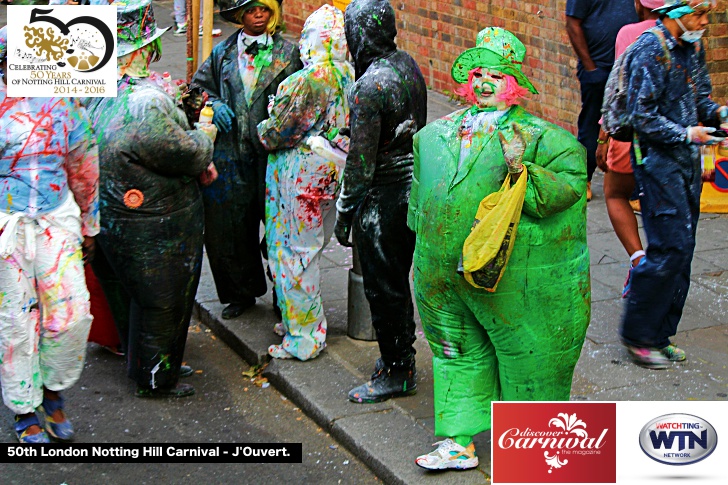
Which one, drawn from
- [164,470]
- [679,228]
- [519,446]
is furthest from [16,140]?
[679,228]

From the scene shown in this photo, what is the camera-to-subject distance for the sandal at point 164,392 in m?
5.79

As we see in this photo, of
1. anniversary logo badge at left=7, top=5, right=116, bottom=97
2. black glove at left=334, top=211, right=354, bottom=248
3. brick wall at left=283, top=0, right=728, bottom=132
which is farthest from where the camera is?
brick wall at left=283, top=0, right=728, bottom=132

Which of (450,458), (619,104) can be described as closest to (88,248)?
(450,458)

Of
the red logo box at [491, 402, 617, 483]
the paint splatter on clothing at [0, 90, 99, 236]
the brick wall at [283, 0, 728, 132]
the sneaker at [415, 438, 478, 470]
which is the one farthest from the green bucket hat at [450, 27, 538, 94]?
the brick wall at [283, 0, 728, 132]

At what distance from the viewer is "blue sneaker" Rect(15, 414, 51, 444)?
518cm

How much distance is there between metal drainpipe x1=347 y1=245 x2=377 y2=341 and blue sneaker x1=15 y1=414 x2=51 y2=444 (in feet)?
5.82

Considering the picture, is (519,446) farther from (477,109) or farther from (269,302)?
(269,302)

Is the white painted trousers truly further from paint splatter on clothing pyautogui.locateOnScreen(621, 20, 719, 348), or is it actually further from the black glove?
paint splatter on clothing pyautogui.locateOnScreen(621, 20, 719, 348)

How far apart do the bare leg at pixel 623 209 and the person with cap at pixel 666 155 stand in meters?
0.62

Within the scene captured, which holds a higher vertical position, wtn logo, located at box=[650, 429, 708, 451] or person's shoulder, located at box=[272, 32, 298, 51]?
person's shoulder, located at box=[272, 32, 298, 51]

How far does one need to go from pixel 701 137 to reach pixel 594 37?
114 inches

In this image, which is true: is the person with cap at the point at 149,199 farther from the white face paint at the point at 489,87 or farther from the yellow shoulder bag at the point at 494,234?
the yellow shoulder bag at the point at 494,234

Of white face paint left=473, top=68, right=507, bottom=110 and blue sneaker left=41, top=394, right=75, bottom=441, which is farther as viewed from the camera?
blue sneaker left=41, top=394, right=75, bottom=441

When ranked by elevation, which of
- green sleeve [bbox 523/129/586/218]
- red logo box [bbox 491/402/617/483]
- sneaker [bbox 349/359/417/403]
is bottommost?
sneaker [bbox 349/359/417/403]
